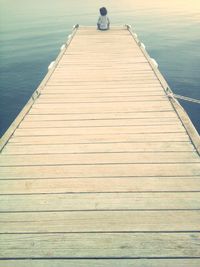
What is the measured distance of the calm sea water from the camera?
1423 centimetres

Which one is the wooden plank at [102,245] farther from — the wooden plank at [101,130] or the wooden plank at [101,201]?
the wooden plank at [101,130]

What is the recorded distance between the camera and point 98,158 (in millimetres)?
5215

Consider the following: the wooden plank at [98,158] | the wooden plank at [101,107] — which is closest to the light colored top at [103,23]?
the wooden plank at [101,107]

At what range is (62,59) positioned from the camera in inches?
443

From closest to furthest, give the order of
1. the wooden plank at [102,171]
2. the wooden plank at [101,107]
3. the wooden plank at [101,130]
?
the wooden plank at [102,171] < the wooden plank at [101,130] < the wooden plank at [101,107]

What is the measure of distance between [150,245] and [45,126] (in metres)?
3.55

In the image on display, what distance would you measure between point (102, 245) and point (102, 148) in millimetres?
2145

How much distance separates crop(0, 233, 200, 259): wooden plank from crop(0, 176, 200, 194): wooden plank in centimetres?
82

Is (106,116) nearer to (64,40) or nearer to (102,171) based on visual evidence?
(102,171)

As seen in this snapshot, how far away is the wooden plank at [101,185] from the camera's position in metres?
4.46

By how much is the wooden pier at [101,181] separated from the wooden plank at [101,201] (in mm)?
14

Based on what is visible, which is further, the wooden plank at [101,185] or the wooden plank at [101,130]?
the wooden plank at [101,130]
